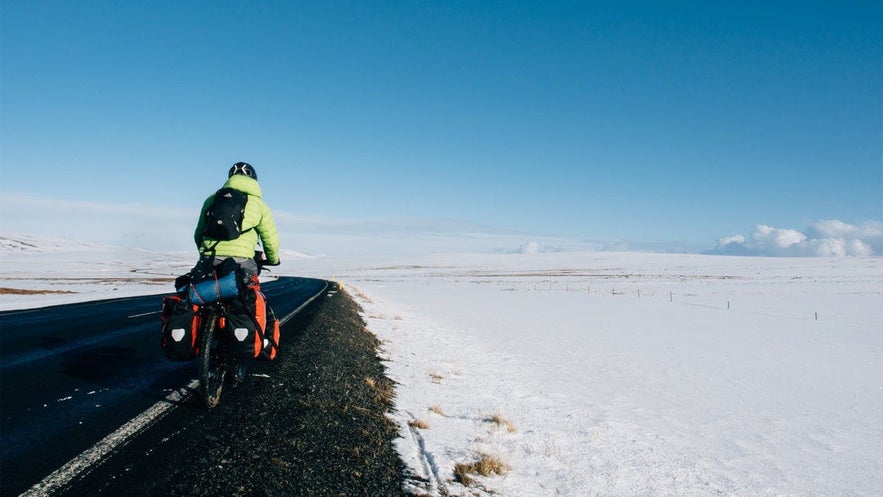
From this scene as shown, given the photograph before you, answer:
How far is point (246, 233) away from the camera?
506 cm

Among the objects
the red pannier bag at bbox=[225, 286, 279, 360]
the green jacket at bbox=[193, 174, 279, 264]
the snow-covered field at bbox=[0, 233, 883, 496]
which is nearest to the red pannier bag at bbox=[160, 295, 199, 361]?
the red pannier bag at bbox=[225, 286, 279, 360]

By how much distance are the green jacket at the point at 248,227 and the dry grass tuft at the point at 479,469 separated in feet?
9.71

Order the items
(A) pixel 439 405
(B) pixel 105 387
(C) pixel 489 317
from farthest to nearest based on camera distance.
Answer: (C) pixel 489 317 < (A) pixel 439 405 < (B) pixel 105 387

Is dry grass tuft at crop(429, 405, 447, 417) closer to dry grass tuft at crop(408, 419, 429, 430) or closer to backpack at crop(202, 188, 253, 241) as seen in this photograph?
dry grass tuft at crop(408, 419, 429, 430)

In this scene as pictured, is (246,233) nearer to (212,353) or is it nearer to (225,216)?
(225,216)

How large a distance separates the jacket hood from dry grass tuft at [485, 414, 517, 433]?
13.7 ft

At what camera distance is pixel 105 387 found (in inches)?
229

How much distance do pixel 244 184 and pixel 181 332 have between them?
1591 millimetres

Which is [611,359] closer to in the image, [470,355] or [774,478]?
[470,355]

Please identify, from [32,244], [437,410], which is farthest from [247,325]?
[32,244]

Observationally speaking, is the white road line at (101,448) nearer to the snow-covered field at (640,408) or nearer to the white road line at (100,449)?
the white road line at (100,449)

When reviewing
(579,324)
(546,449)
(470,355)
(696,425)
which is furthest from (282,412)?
(579,324)

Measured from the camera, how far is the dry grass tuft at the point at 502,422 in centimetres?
633

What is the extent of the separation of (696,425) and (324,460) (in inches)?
265
